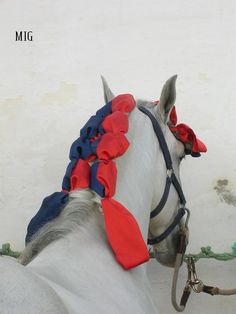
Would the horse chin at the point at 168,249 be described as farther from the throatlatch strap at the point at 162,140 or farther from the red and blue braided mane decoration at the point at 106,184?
the red and blue braided mane decoration at the point at 106,184

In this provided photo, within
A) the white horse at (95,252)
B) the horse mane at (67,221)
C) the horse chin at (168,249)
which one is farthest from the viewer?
the horse chin at (168,249)

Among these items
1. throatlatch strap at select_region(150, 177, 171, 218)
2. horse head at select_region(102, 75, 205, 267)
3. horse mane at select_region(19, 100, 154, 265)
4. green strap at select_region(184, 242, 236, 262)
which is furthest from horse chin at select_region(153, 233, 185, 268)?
horse mane at select_region(19, 100, 154, 265)

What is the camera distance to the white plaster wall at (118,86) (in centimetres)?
185

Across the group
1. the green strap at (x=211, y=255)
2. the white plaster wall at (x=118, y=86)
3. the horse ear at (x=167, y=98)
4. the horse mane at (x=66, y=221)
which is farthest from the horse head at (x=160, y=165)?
the white plaster wall at (x=118, y=86)

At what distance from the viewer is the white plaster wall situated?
1.85 m

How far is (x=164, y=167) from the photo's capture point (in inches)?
46.8

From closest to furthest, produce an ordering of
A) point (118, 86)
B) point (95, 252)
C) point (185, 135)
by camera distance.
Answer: point (95, 252) → point (185, 135) → point (118, 86)

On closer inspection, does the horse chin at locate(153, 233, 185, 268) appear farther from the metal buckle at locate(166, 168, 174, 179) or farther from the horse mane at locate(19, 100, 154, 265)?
the horse mane at locate(19, 100, 154, 265)

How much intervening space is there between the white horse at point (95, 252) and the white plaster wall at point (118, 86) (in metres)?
0.63

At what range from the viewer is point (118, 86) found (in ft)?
6.61

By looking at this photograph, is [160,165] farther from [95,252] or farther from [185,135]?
[95,252]

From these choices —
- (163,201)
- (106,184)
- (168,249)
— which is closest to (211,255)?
(168,249)

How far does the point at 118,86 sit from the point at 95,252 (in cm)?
121

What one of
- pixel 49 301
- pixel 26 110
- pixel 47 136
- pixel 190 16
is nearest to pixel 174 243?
pixel 49 301
